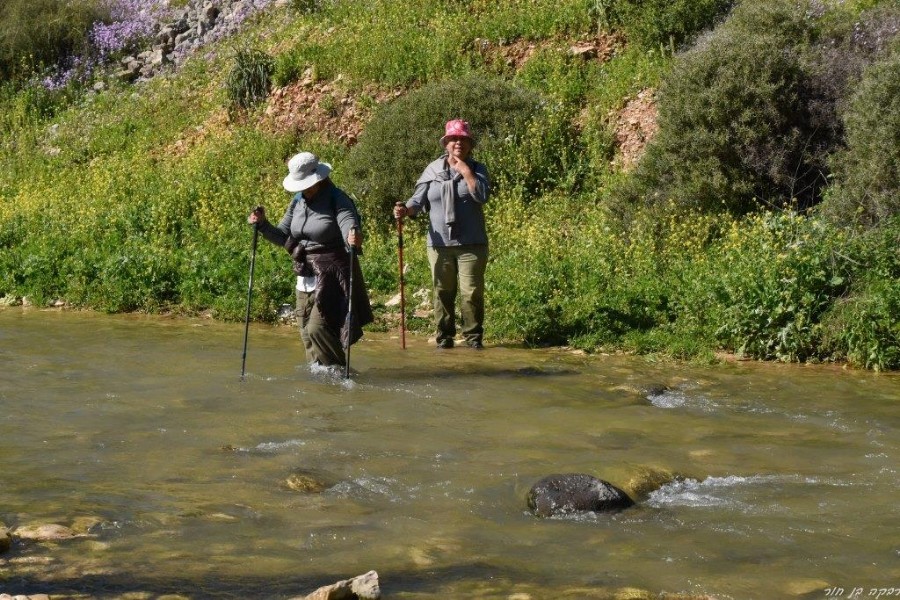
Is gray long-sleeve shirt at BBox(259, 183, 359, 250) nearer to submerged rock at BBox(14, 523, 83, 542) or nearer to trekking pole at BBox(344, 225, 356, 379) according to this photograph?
trekking pole at BBox(344, 225, 356, 379)

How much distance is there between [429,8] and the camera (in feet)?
73.9

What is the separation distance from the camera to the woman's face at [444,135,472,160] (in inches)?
460

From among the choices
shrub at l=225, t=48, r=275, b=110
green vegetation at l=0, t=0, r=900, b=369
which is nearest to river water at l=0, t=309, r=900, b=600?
green vegetation at l=0, t=0, r=900, b=369

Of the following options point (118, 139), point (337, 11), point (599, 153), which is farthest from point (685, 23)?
point (118, 139)

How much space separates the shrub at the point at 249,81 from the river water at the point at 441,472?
10.6 m

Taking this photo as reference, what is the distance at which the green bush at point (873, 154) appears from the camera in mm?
13172

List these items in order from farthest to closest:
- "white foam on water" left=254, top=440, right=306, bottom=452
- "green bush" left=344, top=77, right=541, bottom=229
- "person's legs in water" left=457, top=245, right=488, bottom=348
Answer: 1. "green bush" left=344, top=77, right=541, bottom=229
2. "person's legs in water" left=457, top=245, right=488, bottom=348
3. "white foam on water" left=254, top=440, right=306, bottom=452

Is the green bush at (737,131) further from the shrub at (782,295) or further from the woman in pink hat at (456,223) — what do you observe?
the woman in pink hat at (456,223)

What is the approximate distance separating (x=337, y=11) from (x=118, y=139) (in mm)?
5003

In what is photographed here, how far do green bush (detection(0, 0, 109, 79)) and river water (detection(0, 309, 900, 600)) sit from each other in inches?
680

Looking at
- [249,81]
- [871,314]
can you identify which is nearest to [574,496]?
[871,314]

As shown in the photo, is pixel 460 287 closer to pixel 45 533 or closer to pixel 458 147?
pixel 458 147

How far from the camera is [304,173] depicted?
10.0 m

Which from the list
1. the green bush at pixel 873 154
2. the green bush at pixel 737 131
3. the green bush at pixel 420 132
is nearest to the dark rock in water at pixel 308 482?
the green bush at pixel 873 154
